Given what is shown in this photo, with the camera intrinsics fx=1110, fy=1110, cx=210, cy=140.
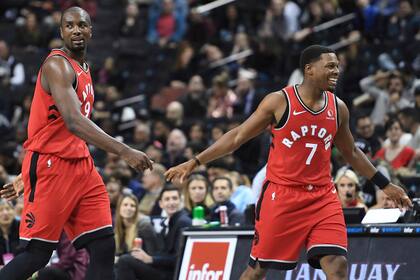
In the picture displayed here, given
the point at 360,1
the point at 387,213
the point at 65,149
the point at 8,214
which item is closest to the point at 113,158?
the point at 8,214

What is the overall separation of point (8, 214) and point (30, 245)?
4388 millimetres

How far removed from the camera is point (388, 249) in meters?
8.70

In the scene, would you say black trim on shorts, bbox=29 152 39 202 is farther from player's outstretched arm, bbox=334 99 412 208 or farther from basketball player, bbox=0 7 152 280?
player's outstretched arm, bbox=334 99 412 208

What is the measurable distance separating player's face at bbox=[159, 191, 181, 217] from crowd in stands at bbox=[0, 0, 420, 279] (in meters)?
0.01

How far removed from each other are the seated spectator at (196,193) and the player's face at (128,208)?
22.5 inches

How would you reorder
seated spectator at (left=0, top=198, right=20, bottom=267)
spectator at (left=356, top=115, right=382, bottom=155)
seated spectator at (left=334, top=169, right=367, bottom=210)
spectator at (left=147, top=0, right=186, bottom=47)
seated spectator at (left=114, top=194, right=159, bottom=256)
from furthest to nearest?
1. spectator at (left=147, top=0, right=186, bottom=47)
2. spectator at (left=356, top=115, right=382, bottom=155)
3. seated spectator at (left=0, top=198, right=20, bottom=267)
4. seated spectator at (left=114, top=194, right=159, bottom=256)
5. seated spectator at (left=334, top=169, right=367, bottom=210)

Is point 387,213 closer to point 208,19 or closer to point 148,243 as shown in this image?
point 148,243

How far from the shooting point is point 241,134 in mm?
7719

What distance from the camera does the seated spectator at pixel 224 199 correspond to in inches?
438

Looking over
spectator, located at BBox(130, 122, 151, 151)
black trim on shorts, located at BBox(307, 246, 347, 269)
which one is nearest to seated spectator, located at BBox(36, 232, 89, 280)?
black trim on shorts, located at BBox(307, 246, 347, 269)

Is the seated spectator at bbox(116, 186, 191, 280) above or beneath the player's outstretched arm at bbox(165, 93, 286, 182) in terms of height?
beneath

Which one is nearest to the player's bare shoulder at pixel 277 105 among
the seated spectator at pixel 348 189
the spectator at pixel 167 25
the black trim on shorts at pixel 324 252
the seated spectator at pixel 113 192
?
the black trim on shorts at pixel 324 252

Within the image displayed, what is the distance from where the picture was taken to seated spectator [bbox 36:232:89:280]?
434 inches

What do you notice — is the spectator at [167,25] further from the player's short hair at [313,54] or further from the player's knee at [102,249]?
the player's knee at [102,249]
